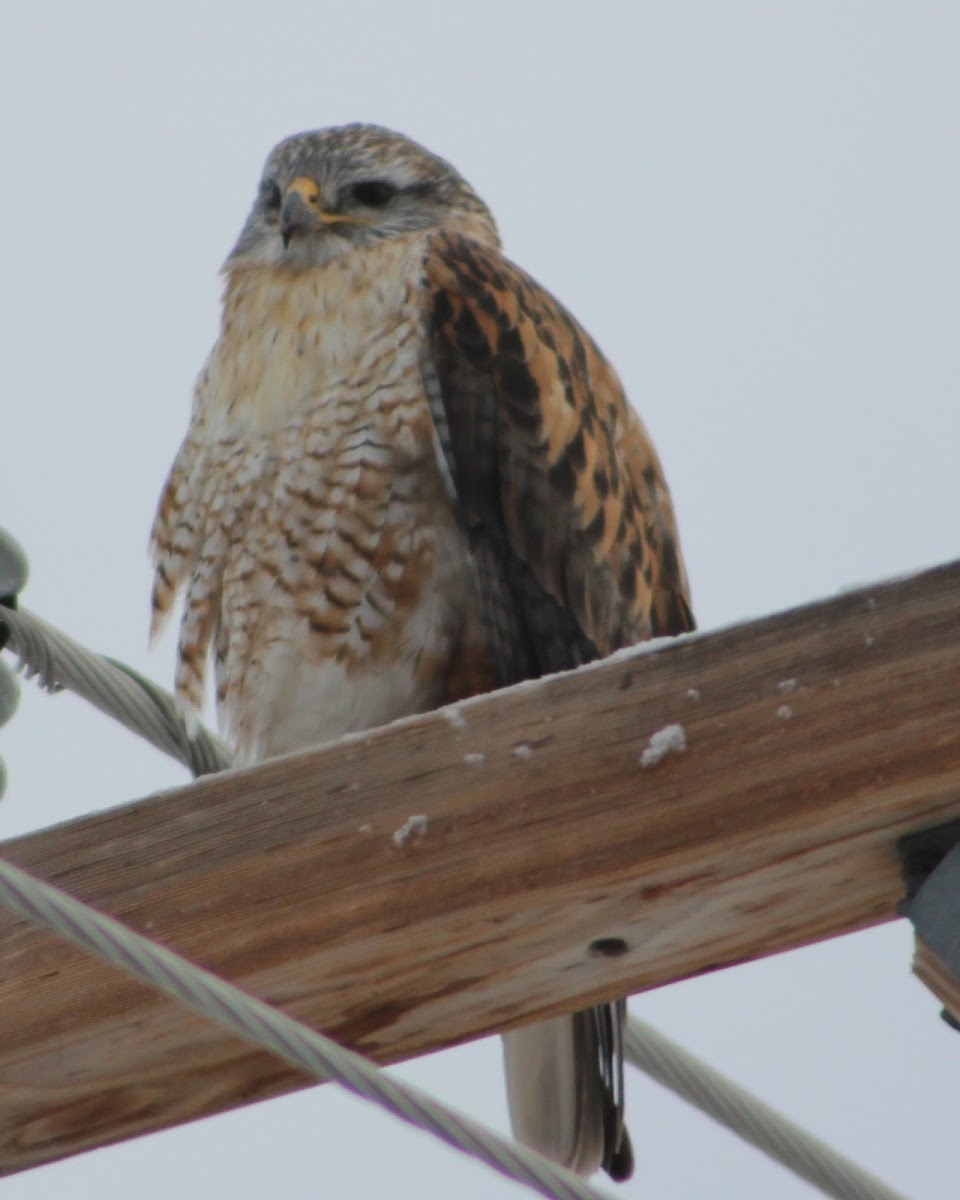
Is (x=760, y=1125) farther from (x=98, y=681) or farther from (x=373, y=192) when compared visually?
(x=373, y=192)

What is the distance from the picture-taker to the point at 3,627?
2.54 m

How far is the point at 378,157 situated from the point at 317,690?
1476mm

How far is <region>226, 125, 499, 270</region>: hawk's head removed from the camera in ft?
13.2

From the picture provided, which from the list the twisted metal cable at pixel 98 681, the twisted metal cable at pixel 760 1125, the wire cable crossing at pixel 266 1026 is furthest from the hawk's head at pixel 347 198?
the twisted metal cable at pixel 760 1125

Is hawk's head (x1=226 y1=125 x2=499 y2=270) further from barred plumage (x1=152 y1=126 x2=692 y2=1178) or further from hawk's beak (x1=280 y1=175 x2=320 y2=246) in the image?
barred plumage (x1=152 y1=126 x2=692 y2=1178)

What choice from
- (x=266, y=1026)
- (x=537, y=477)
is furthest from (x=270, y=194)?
(x=266, y=1026)

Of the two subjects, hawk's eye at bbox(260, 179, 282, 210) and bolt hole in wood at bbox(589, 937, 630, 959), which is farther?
hawk's eye at bbox(260, 179, 282, 210)

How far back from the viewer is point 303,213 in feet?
13.3

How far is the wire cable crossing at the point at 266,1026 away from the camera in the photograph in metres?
1.52

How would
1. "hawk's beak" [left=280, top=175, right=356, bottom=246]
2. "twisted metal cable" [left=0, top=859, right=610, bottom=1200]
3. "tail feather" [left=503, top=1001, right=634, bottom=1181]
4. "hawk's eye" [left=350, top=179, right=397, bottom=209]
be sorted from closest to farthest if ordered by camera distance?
1. "twisted metal cable" [left=0, top=859, right=610, bottom=1200]
2. "tail feather" [left=503, top=1001, right=634, bottom=1181]
3. "hawk's beak" [left=280, top=175, right=356, bottom=246]
4. "hawk's eye" [left=350, top=179, right=397, bottom=209]

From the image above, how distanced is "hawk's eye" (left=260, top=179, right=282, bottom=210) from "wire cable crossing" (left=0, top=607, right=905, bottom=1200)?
1.70 meters

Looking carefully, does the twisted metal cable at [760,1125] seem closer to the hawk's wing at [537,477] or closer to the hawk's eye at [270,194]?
the hawk's wing at [537,477]

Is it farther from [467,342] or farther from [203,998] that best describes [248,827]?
[467,342]

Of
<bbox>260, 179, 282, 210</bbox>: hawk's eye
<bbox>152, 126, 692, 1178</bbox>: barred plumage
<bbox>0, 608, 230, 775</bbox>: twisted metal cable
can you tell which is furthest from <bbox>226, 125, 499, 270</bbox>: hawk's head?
<bbox>0, 608, 230, 775</bbox>: twisted metal cable
